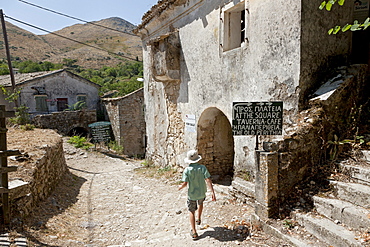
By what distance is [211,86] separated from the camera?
6723 mm

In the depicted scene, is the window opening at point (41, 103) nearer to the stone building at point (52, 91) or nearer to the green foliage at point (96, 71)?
the stone building at point (52, 91)

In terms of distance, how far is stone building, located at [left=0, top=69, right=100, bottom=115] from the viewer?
19.0 metres

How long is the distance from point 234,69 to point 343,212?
3.68 m

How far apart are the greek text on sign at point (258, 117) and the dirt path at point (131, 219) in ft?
5.28

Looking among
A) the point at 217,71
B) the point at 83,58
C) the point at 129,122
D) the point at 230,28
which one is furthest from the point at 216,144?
the point at 83,58

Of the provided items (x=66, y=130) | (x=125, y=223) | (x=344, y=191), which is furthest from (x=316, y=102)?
(x=66, y=130)

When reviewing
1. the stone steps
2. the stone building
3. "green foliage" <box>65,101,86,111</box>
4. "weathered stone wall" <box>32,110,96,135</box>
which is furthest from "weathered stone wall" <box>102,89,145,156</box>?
the stone steps

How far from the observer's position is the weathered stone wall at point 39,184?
4191 millimetres

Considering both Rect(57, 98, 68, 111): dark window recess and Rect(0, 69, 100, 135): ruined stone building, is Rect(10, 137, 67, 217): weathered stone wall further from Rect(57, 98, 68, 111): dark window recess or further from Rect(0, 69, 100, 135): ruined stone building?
Rect(57, 98, 68, 111): dark window recess

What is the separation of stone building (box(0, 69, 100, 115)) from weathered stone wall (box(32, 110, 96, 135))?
2.75 metres

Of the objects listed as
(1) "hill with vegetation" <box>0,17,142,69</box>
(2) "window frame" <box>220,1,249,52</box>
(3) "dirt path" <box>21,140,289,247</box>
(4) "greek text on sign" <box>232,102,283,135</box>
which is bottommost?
(3) "dirt path" <box>21,140,289,247</box>

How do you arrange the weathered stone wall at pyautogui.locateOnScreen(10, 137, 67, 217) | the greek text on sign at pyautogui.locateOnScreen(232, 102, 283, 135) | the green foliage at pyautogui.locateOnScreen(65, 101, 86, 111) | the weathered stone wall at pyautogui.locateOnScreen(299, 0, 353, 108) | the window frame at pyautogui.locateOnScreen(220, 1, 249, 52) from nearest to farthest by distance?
the greek text on sign at pyautogui.locateOnScreen(232, 102, 283, 135), the weathered stone wall at pyautogui.locateOnScreen(10, 137, 67, 217), the weathered stone wall at pyautogui.locateOnScreen(299, 0, 353, 108), the window frame at pyautogui.locateOnScreen(220, 1, 249, 52), the green foliage at pyautogui.locateOnScreen(65, 101, 86, 111)

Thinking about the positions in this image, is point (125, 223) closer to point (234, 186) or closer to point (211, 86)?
point (234, 186)

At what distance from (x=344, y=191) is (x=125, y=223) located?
4.14 meters
